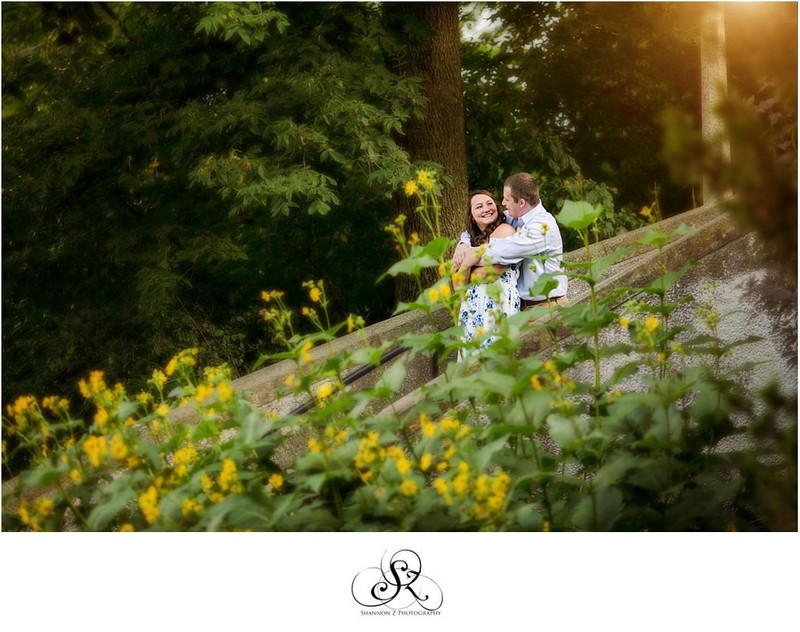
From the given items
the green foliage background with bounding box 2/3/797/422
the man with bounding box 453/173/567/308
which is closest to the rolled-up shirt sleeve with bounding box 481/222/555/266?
the man with bounding box 453/173/567/308

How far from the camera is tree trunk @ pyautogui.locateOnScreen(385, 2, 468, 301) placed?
7719mm

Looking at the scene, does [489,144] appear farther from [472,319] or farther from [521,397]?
[521,397]

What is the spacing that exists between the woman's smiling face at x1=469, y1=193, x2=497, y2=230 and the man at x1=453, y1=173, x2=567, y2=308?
0.43ft

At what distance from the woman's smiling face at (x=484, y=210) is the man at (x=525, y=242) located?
13 centimetres

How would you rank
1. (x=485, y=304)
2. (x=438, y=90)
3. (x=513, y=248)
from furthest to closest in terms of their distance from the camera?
(x=438, y=90) → (x=485, y=304) → (x=513, y=248)

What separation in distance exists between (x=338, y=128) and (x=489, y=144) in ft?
8.72

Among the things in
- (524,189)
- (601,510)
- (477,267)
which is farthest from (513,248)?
(601,510)

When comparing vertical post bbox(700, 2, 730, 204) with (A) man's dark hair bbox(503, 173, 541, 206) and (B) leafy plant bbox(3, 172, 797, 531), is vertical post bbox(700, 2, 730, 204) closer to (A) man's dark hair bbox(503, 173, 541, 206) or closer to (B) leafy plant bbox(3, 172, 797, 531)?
(A) man's dark hair bbox(503, 173, 541, 206)

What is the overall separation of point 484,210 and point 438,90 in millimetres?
3063

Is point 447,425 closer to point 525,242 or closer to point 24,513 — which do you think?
point 24,513

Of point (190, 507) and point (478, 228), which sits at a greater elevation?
point (478, 228)

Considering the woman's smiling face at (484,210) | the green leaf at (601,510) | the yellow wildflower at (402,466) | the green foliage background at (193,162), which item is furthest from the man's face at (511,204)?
the yellow wildflower at (402,466)

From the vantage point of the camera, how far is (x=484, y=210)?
16.7ft

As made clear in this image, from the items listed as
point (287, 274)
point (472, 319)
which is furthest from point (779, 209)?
point (287, 274)
